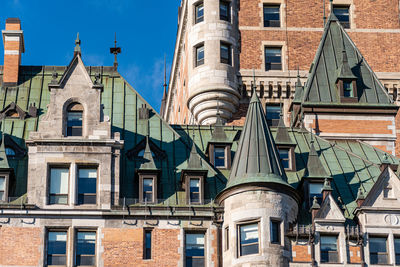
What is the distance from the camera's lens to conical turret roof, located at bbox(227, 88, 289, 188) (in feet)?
181

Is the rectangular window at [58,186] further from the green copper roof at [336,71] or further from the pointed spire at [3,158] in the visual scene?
the green copper roof at [336,71]

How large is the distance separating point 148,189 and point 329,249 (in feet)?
28.3

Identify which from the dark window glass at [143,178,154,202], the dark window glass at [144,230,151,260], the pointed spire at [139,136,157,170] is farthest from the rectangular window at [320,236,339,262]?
the pointed spire at [139,136,157,170]

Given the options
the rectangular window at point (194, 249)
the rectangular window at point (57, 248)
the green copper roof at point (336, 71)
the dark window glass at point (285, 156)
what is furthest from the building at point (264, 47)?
the rectangular window at point (57, 248)

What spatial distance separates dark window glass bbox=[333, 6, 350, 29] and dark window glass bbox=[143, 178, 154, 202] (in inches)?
1165

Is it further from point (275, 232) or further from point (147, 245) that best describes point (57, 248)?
point (275, 232)

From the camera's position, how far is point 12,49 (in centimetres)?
6775

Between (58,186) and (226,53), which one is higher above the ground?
(226,53)

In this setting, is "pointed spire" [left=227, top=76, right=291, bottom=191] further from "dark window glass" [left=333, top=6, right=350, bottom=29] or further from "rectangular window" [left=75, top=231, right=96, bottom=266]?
"dark window glass" [left=333, top=6, right=350, bottom=29]

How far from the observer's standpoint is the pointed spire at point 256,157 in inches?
2174

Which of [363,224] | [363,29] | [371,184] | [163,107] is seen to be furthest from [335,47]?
[163,107]

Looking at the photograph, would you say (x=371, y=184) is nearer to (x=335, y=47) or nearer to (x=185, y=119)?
(x=335, y=47)

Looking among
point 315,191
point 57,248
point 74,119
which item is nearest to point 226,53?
point 315,191

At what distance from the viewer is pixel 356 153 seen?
217 ft
